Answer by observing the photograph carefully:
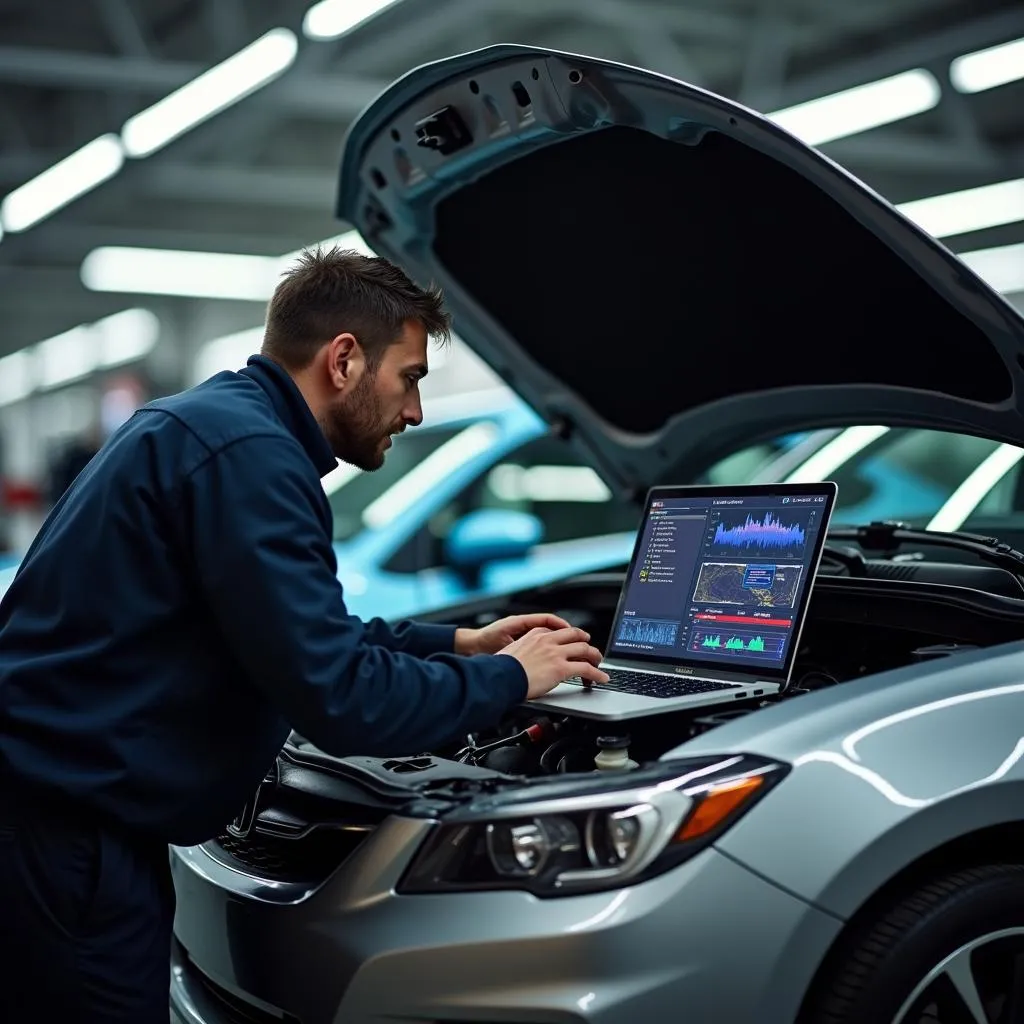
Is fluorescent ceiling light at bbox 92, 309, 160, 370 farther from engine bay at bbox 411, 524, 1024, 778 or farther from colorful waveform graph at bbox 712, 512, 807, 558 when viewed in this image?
colorful waveform graph at bbox 712, 512, 807, 558

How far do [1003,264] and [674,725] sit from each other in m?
12.1

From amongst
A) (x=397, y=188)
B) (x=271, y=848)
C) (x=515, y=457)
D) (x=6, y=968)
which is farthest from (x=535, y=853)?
(x=515, y=457)

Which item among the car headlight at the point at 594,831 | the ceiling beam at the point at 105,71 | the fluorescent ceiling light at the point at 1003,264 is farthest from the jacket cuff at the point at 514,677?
the fluorescent ceiling light at the point at 1003,264

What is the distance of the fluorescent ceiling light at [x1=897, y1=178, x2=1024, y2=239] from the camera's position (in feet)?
36.3

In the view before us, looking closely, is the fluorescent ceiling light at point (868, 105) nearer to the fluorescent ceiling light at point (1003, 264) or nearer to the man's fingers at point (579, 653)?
the fluorescent ceiling light at point (1003, 264)

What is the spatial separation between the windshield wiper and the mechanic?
1259 millimetres

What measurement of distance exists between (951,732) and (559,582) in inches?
59.1

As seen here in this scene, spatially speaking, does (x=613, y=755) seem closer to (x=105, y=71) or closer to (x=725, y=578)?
(x=725, y=578)

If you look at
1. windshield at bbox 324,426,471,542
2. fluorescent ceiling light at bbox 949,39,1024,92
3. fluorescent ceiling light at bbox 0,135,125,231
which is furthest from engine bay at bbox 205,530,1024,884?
fluorescent ceiling light at bbox 0,135,125,231

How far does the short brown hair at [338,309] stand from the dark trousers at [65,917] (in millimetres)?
772

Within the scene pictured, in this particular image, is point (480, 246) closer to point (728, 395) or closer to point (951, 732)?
point (728, 395)

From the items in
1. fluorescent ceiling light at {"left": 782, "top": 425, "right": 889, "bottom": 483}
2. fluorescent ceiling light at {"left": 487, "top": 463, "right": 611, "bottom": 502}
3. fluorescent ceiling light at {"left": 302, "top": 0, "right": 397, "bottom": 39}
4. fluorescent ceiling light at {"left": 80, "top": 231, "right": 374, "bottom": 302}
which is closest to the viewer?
fluorescent ceiling light at {"left": 782, "top": 425, "right": 889, "bottom": 483}

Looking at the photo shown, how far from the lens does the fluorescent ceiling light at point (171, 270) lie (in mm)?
17094

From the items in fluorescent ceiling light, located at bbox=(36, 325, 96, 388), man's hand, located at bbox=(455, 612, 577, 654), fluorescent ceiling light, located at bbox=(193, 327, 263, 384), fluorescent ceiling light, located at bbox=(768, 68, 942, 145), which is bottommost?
man's hand, located at bbox=(455, 612, 577, 654)
